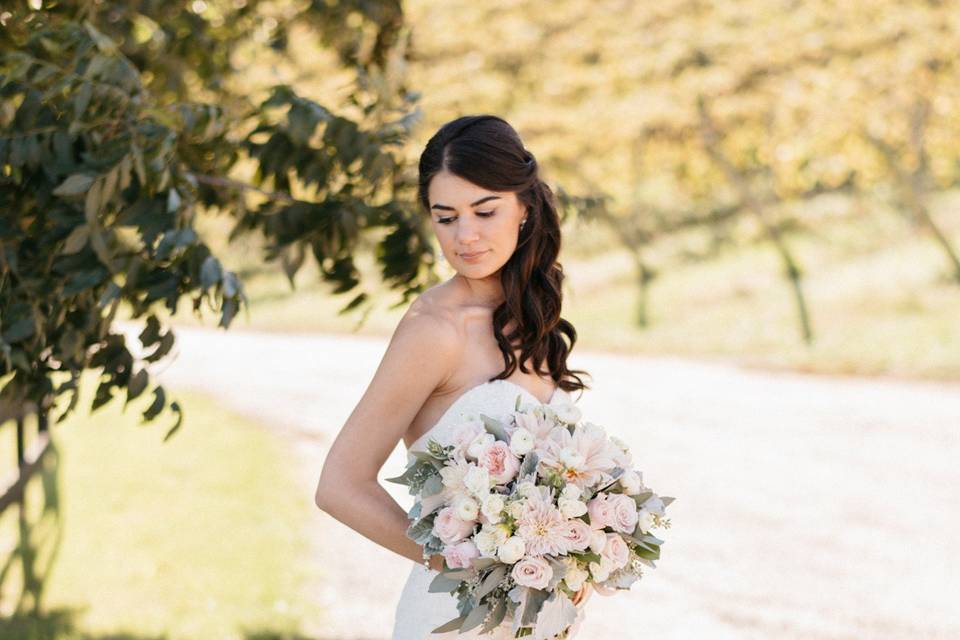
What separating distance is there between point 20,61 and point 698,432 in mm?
9988

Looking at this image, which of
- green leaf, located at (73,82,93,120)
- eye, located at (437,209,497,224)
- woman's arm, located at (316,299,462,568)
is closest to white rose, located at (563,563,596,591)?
woman's arm, located at (316,299,462,568)

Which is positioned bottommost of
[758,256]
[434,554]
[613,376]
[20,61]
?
[434,554]

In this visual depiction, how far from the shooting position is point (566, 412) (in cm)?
266

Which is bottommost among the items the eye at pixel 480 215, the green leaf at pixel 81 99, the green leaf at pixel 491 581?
the green leaf at pixel 491 581

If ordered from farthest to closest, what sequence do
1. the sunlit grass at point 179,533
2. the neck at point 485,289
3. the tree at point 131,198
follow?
the sunlit grass at point 179,533 < the tree at point 131,198 < the neck at point 485,289

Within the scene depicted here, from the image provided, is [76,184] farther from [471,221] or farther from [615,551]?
[615,551]

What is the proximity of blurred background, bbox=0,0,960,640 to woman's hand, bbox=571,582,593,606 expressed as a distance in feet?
4.28

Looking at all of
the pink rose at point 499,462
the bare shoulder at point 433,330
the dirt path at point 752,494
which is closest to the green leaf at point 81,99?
the bare shoulder at point 433,330

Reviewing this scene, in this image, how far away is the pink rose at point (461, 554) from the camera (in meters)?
2.50

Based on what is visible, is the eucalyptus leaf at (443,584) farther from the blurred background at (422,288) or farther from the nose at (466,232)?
the blurred background at (422,288)

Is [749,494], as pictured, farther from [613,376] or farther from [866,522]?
[613,376]

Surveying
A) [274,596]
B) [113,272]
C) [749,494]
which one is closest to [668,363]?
[749,494]

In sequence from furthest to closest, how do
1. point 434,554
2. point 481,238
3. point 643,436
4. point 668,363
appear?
1. point 668,363
2. point 643,436
3. point 481,238
4. point 434,554

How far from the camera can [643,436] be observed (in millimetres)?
12133
